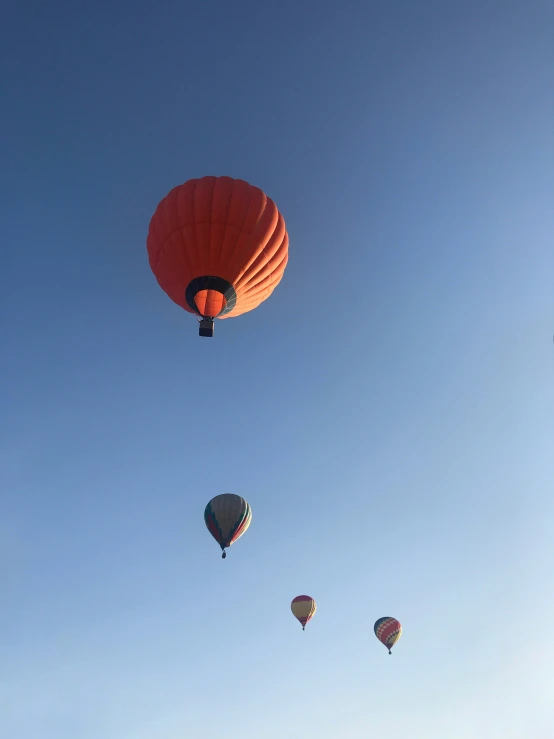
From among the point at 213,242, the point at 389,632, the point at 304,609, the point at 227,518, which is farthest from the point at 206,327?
the point at 389,632

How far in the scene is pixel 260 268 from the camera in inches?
686

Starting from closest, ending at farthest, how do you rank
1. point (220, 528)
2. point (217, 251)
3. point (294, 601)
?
point (217, 251) < point (220, 528) < point (294, 601)

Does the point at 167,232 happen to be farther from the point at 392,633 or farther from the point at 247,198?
the point at 392,633

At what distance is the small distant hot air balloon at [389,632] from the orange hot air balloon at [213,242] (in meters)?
24.9

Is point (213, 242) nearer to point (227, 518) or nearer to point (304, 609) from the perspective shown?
point (227, 518)

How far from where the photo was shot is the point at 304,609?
102ft

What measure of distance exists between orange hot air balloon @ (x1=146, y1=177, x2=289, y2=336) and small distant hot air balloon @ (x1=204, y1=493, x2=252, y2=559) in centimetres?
1059

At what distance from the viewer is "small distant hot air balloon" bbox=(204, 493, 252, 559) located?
24344mm

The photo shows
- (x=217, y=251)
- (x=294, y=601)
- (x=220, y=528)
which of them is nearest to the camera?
(x=217, y=251)

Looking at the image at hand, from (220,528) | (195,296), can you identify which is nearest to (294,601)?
(220,528)

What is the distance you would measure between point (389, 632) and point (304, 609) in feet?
20.1

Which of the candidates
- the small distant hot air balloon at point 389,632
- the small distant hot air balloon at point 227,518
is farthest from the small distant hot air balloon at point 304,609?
the small distant hot air balloon at point 227,518

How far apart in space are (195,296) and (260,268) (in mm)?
2350

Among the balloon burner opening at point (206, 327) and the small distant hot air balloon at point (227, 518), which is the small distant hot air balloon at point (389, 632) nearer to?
the small distant hot air balloon at point (227, 518)
